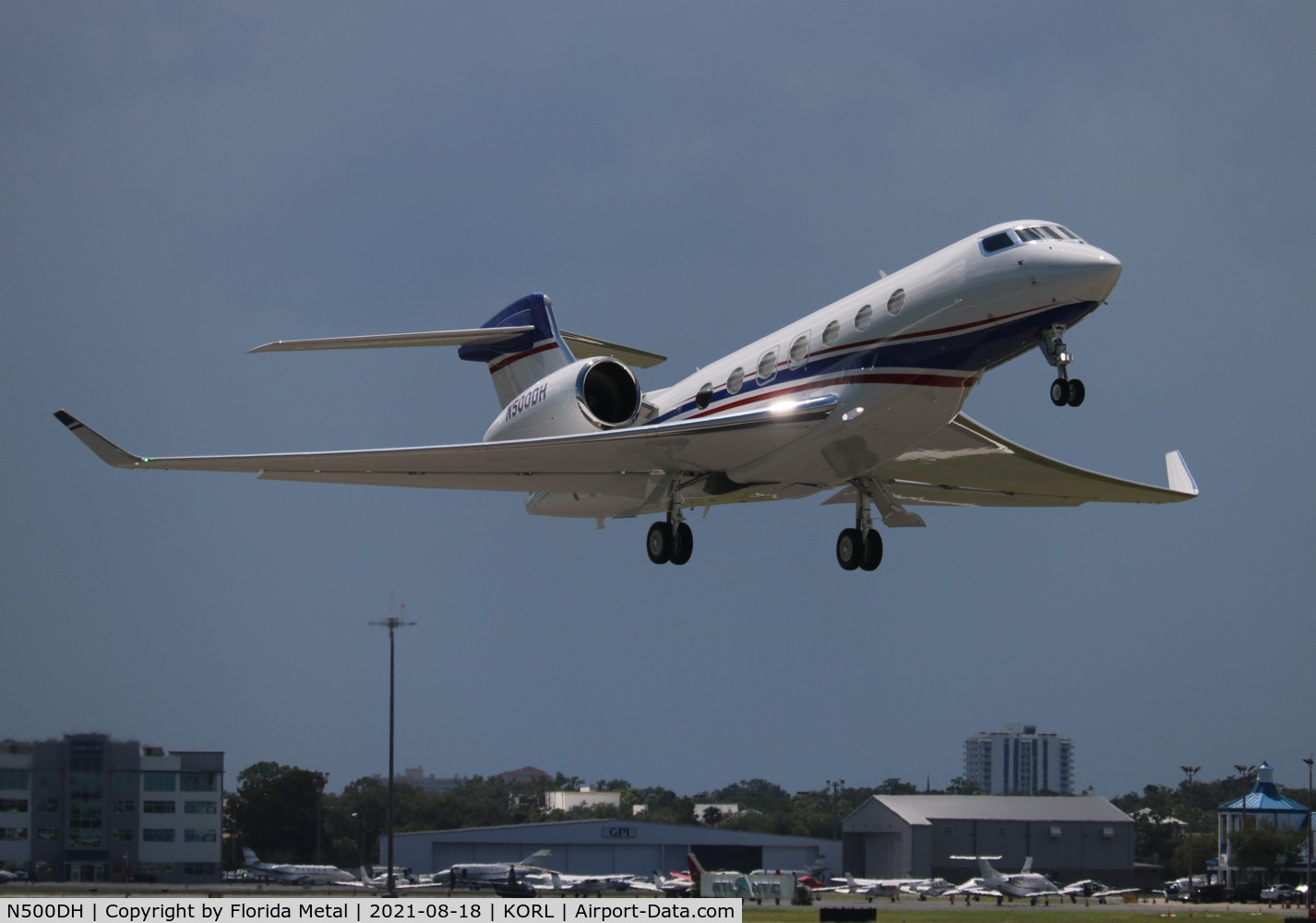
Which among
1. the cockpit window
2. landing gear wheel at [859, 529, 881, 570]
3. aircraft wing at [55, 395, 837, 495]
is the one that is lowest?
landing gear wheel at [859, 529, 881, 570]

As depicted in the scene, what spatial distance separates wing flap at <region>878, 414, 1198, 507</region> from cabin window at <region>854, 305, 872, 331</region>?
2.82 m

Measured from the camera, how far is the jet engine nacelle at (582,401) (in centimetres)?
2534

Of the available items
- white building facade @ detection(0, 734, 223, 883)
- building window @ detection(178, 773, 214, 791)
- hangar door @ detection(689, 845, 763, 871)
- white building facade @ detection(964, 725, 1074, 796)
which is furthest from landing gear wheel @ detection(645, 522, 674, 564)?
white building facade @ detection(964, 725, 1074, 796)

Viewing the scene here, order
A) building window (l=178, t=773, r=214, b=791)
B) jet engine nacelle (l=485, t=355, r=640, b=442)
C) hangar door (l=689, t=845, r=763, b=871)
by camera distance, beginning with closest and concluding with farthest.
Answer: jet engine nacelle (l=485, t=355, r=640, b=442), building window (l=178, t=773, r=214, b=791), hangar door (l=689, t=845, r=763, b=871)

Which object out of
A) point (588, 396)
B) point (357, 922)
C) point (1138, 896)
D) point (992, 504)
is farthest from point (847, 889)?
point (357, 922)

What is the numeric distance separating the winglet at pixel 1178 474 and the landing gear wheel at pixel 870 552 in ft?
20.1

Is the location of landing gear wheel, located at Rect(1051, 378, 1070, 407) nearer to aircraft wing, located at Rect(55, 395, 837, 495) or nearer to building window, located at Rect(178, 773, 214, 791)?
aircraft wing, located at Rect(55, 395, 837, 495)

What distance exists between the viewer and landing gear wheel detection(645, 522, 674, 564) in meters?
25.0

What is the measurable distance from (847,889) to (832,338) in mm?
45654

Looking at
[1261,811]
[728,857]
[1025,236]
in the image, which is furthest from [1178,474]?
[1261,811]

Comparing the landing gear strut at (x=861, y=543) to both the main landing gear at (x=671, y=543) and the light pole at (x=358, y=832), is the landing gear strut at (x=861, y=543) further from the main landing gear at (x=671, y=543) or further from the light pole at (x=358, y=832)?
the light pole at (x=358, y=832)

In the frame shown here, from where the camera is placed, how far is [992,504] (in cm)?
2859

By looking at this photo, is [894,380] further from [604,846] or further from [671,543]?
[604,846]
